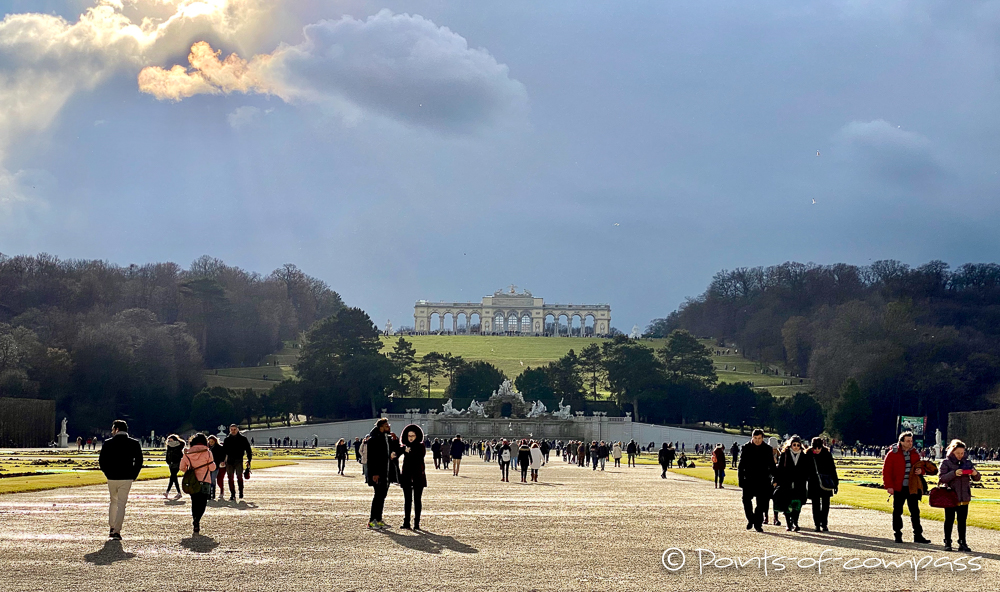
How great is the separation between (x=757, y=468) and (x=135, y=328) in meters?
73.6

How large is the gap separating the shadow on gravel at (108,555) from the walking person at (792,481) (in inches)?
338

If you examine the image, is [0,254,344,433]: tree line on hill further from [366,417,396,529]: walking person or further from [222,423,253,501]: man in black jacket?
[366,417,396,529]: walking person

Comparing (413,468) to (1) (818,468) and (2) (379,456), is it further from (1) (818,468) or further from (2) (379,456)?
(1) (818,468)

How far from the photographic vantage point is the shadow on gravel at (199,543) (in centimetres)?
1189

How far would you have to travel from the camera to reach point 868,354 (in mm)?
84562

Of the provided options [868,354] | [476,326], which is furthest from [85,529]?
[476,326]

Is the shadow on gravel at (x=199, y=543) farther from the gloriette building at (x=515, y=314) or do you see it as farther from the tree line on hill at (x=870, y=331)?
the gloriette building at (x=515, y=314)

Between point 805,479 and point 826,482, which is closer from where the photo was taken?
point 826,482

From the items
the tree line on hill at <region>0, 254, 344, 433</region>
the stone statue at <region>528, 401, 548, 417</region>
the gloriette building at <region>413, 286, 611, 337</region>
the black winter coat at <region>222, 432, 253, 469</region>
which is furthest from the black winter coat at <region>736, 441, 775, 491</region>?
the gloriette building at <region>413, 286, 611, 337</region>

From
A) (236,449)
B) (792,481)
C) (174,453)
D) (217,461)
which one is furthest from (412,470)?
(174,453)

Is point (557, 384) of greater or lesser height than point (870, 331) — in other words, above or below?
below

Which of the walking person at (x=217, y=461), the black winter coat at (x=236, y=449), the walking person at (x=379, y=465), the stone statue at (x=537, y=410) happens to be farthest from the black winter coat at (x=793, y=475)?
the stone statue at (x=537, y=410)

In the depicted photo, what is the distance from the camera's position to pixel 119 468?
13.1 meters

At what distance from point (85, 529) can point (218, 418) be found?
65441 mm
